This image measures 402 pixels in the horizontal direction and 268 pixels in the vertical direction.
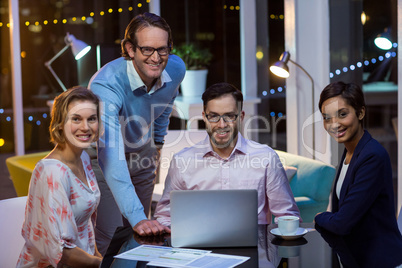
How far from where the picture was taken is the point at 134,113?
2.93 m

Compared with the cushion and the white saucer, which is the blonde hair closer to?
the white saucer

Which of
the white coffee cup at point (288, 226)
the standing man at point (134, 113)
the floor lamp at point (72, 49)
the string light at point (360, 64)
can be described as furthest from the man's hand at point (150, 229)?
the floor lamp at point (72, 49)

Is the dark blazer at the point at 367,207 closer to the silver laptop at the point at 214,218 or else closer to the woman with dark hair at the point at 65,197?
the silver laptop at the point at 214,218

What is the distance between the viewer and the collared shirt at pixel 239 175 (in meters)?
2.65

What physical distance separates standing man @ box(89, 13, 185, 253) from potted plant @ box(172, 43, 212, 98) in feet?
8.24

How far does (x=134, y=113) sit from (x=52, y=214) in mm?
852

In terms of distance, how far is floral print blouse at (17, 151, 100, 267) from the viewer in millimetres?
2203

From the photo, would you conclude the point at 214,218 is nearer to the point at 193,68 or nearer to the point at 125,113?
the point at 125,113

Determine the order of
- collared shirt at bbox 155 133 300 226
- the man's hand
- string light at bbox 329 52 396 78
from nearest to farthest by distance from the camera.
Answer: the man's hand, collared shirt at bbox 155 133 300 226, string light at bbox 329 52 396 78

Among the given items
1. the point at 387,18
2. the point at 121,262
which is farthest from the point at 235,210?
the point at 387,18

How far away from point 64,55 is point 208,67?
4.79 feet

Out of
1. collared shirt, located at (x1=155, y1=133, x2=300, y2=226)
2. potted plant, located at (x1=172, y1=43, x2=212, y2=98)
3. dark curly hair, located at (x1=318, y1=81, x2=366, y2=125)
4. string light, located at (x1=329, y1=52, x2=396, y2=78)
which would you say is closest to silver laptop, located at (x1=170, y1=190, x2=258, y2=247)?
collared shirt, located at (x1=155, y1=133, x2=300, y2=226)

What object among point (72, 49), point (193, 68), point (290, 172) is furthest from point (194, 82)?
point (290, 172)

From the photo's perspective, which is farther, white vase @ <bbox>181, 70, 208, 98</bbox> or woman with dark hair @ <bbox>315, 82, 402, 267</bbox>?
white vase @ <bbox>181, 70, 208, 98</bbox>
